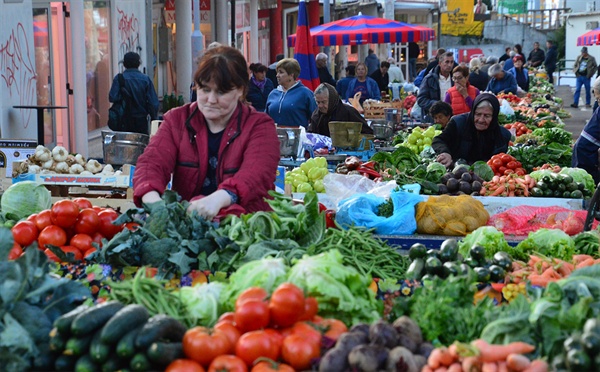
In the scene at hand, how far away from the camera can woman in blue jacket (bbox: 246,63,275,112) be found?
52.7ft

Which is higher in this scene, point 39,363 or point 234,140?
point 234,140

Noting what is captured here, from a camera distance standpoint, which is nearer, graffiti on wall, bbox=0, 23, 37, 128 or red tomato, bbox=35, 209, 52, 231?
red tomato, bbox=35, 209, 52, 231

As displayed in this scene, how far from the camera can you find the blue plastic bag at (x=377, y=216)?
6891 millimetres

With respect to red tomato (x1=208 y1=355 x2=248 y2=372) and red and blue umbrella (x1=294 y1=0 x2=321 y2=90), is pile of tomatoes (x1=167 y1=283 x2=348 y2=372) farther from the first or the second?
red and blue umbrella (x1=294 y1=0 x2=321 y2=90)

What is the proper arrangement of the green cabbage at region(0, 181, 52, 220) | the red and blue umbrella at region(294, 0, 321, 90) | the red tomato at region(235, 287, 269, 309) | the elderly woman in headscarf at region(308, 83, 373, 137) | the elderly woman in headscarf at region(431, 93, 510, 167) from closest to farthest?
the red tomato at region(235, 287, 269, 309), the green cabbage at region(0, 181, 52, 220), the elderly woman in headscarf at region(431, 93, 510, 167), the elderly woman in headscarf at region(308, 83, 373, 137), the red and blue umbrella at region(294, 0, 321, 90)

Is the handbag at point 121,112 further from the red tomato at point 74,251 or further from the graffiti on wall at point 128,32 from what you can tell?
the red tomato at point 74,251

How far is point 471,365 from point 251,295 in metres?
0.86

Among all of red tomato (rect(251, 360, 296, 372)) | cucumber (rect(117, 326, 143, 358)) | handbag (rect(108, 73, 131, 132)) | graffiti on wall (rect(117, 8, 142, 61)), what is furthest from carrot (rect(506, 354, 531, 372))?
graffiti on wall (rect(117, 8, 142, 61))

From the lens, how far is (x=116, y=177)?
815cm

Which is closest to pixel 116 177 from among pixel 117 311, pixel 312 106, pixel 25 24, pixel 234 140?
pixel 234 140

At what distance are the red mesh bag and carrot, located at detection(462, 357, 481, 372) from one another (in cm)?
388

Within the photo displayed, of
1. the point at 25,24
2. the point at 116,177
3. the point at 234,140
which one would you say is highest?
the point at 25,24

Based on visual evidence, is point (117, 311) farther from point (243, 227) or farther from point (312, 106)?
point (312, 106)

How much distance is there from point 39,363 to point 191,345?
0.55m
